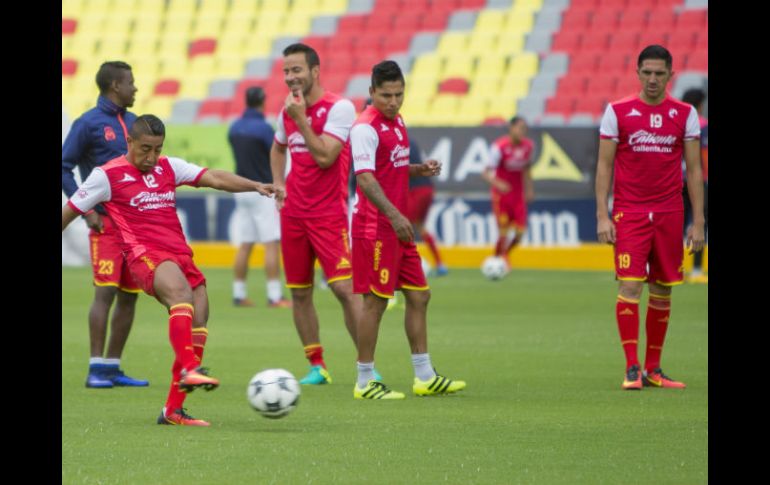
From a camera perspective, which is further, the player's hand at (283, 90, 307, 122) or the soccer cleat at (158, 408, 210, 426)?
the player's hand at (283, 90, 307, 122)

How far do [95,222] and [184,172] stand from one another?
1.48 meters

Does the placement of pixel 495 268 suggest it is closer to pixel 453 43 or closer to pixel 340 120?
pixel 453 43

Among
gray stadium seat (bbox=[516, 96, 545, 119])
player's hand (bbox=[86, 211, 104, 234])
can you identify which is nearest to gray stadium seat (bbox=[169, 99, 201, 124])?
gray stadium seat (bbox=[516, 96, 545, 119])

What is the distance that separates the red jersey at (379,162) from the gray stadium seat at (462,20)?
21397mm

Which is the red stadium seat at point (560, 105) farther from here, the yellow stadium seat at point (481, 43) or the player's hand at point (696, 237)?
the player's hand at point (696, 237)

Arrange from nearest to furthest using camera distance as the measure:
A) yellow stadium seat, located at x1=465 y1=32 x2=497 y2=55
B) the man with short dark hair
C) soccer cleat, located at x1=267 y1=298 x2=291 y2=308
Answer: the man with short dark hair < soccer cleat, located at x1=267 y1=298 x2=291 y2=308 < yellow stadium seat, located at x1=465 y1=32 x2=497 y2=55

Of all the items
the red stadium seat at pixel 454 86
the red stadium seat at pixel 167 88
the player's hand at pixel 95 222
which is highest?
the red stadium seat at pixel 167 88

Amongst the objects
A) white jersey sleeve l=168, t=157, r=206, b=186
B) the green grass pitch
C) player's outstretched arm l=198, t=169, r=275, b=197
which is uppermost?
Answer: white jersey sleeve l=168, t=157, r=206, b=186

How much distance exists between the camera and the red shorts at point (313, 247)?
34.2 feet

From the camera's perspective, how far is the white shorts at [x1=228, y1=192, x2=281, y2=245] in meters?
17.2

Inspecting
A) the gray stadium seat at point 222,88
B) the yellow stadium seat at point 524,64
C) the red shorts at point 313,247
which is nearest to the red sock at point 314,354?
the red shorts at point 313,247

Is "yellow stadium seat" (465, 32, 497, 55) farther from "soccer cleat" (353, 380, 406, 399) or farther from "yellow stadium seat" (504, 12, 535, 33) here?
"soccer cleat" (353, 380, 406, 399)

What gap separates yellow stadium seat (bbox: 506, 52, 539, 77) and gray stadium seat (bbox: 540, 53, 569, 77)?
0.53ft

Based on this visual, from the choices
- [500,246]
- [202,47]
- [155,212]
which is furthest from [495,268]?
[202,47]
